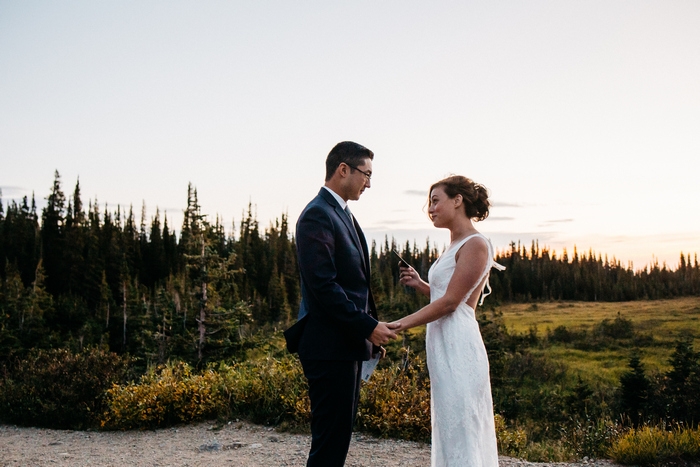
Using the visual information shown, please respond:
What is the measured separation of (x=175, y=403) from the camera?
27.8 feet

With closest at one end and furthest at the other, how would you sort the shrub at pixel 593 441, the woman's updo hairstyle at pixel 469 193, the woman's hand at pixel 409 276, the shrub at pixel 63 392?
the woman's updo hairstyle at pixel 469 193 → the woman's hand at pixel 409 276 → the shrub at pixel 593 441 → the shrub at pixel 63 392

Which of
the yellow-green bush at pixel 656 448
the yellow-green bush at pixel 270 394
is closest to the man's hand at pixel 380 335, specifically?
the yellow-green bush at pixel 656 448

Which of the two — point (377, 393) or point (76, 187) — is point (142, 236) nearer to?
point (76, 187)

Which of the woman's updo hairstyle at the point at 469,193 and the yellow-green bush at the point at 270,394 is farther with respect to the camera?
the yellow-green bush at the point at 270,394

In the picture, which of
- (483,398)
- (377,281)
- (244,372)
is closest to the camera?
(483,398)

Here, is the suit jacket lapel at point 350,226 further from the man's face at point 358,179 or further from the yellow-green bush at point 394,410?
the yellow-green bush at point 394,410

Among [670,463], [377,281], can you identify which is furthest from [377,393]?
[377,281]

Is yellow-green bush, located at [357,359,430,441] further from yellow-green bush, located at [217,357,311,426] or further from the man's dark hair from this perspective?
the man's dark hair

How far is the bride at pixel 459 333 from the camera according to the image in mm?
3705

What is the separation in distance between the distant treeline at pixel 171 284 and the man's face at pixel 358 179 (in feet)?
50.1

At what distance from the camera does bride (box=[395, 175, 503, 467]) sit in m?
3.71

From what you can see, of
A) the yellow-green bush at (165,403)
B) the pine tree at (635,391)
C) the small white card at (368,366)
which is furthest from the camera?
the pine tree at (635,391)

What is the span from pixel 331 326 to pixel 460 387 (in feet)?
3.26

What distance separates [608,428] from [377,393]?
2.85 metres
